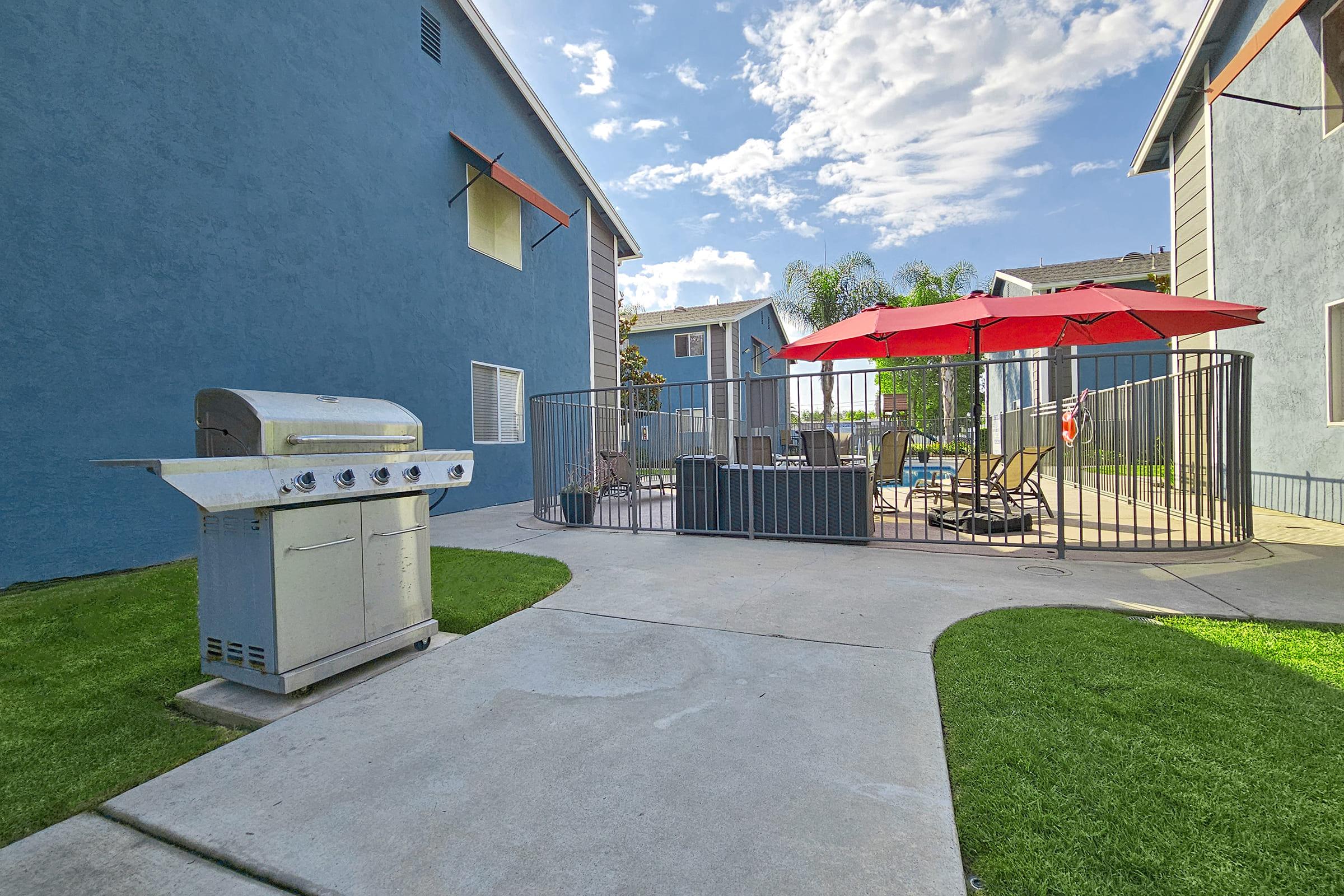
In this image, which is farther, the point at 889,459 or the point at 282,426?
the point at 889,459

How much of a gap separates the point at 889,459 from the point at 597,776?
5.90 meters

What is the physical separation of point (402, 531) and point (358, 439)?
0.55 metres

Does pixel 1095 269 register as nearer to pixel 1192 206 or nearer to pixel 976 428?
pixel 1192 206

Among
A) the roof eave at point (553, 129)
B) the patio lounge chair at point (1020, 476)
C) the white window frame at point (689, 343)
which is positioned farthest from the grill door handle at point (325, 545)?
the white window frame at point (689, 343)

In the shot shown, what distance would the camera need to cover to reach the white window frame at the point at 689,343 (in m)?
21.9

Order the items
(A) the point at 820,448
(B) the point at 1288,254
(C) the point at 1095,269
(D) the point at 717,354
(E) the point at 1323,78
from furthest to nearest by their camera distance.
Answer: (D) the point at 717,354 < (C) the point at 1095,269 < (B) the point at 1288,254 < (A) the point at 820,448 < (E) the point at 1323,78

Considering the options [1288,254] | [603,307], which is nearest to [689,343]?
[603,307]

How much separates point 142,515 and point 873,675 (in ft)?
19.9

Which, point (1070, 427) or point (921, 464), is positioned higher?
point (1070, 427)

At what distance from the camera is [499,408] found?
9625mm

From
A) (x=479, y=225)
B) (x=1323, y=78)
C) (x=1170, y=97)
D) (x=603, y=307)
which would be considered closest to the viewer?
(x=1323, y=78)

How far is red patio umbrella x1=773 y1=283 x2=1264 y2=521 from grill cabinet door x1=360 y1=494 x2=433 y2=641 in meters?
4.53

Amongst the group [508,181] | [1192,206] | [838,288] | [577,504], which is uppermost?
[838,288]

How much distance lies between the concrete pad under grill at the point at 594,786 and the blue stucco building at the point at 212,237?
3.99 meters
